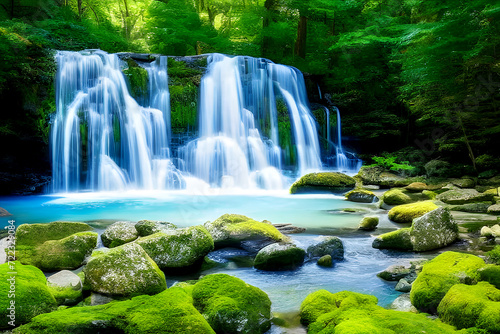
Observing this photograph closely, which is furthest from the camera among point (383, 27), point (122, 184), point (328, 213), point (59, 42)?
point (383, 27)

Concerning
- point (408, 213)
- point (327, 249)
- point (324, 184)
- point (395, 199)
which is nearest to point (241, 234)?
point (327, 249)

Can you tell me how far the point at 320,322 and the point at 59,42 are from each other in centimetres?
1839

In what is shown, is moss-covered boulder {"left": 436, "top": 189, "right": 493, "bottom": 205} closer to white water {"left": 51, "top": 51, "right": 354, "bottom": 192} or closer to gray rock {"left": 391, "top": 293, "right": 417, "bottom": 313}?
white water {"left": 51, "top": 51, "right": 354, "bottom": 192}

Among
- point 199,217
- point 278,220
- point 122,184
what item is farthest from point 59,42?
point 278,220

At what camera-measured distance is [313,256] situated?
550 cm

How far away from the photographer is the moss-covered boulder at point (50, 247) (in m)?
4.80

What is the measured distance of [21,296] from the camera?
3.11 metres

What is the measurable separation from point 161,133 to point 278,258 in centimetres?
1136

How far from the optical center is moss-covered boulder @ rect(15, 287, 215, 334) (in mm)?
2787

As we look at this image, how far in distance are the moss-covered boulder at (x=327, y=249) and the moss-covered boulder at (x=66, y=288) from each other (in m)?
3.24

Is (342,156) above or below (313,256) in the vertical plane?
above

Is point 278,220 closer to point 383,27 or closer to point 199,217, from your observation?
point 199,217

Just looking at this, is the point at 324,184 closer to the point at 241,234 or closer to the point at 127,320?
the point at 241,234

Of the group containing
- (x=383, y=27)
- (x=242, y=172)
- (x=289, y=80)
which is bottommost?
(x=242, y=172)
